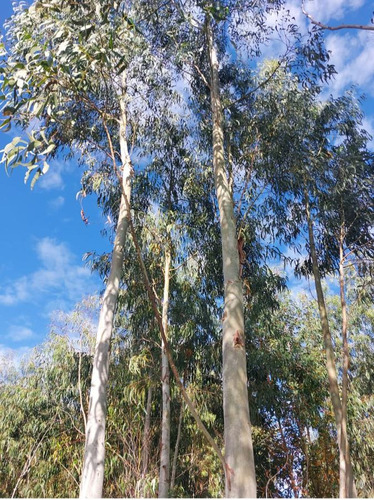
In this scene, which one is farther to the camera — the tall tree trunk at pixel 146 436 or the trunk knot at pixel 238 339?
the tall tree trunk at pixel 146 436

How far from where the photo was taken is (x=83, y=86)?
8.76 ft

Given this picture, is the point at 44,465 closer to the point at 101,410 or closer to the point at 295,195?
the point at 101,410

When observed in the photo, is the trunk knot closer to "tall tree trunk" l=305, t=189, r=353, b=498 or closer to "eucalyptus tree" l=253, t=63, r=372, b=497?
"tall tree trunk" l=305, t=189, r=353, b=498

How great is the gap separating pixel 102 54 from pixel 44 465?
253 inches

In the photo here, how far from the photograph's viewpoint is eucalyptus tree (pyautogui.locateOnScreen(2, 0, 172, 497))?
2066mm

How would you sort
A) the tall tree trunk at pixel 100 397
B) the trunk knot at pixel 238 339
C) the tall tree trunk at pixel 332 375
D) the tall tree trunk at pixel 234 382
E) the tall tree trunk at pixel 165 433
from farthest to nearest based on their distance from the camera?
the tall tree trunk at pixel 165 433 < the tall tree trunk at pixel 332 375 < the tall tree trunk at pixel 100 397 < the trunk knot at pixel 238 339 < the tall tree trunk at pixel 234 382

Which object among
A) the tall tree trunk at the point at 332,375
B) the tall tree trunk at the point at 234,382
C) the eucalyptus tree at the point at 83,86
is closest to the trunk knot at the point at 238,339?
the tall tree trunk at the point at 234,382

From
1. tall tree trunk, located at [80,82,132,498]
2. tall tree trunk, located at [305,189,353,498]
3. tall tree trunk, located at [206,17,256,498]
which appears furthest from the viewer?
tall tree trunk, located at [305,189,353,498]

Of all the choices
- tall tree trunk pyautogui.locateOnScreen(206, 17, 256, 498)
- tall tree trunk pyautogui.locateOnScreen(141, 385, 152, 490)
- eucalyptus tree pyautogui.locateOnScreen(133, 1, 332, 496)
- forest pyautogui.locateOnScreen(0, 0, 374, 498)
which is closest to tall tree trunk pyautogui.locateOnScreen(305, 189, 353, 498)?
forest pyautogui.locateOnScreen(0, 0, 374, 498)

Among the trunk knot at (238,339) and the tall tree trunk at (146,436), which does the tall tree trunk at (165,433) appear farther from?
the trunk knot at (238,339)

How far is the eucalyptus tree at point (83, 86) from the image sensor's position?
6.78ft

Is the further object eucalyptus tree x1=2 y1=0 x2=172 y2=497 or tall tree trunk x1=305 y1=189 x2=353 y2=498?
tall tree trunk x1=305 y1=189 x2=353 y2=498

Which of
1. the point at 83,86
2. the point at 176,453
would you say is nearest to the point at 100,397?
the point at 83,86

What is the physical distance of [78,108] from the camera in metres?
5.46
